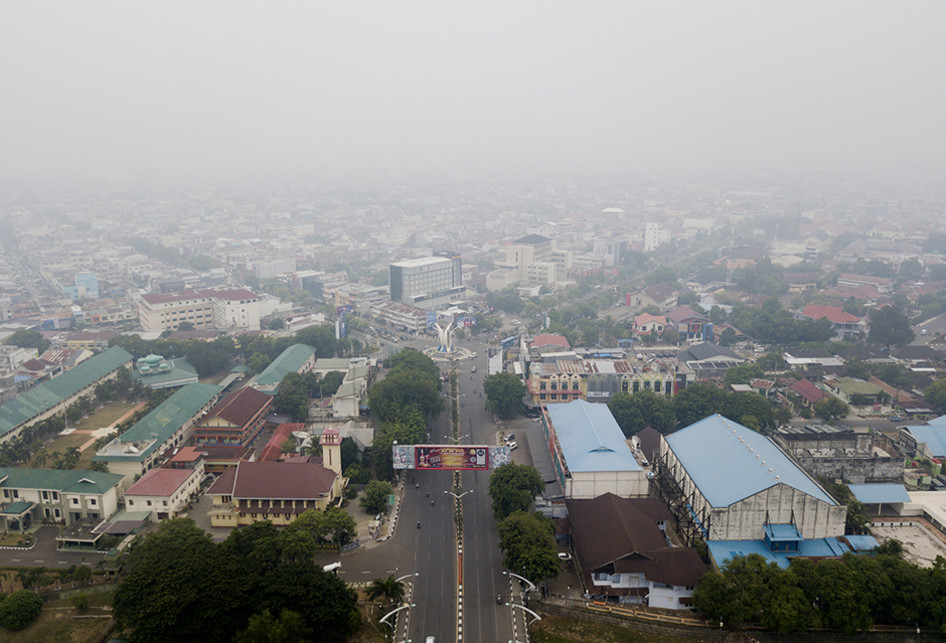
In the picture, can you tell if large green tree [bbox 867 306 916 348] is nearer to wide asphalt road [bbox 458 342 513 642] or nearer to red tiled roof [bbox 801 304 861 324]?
red tiled roof [bbox 801 304 861 324]

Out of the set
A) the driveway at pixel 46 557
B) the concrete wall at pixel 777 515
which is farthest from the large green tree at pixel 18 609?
the concrete wall at pixel 777 515

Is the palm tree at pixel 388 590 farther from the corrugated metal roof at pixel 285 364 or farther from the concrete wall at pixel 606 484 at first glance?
the corrugated metal roof at pixel 285 364

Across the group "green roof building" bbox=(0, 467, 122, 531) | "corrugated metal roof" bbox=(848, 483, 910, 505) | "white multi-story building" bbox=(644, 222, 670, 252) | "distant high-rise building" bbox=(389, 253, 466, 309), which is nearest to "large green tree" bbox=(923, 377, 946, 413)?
"corrugated metal roof" bbox=(848, 483, 910, 505)

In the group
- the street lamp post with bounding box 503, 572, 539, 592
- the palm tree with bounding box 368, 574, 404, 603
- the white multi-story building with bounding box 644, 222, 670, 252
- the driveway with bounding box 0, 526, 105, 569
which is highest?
the white multi-story building with bounding box 644, 222, 670, 252

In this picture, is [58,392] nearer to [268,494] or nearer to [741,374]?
[268,494]

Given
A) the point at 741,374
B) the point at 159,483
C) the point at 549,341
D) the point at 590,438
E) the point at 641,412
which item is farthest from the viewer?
the point at 549,341

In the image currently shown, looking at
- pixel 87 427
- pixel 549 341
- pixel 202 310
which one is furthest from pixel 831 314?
pixel 87 427
